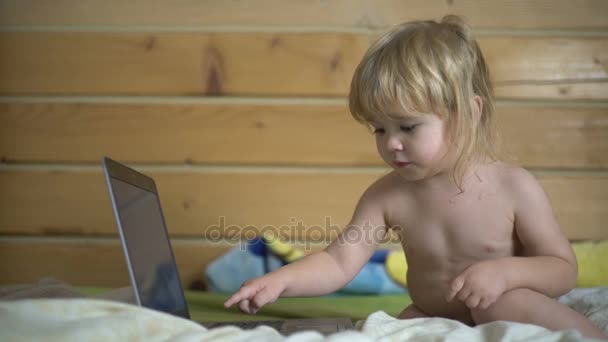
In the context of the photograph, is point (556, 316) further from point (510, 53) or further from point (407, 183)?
point (510, 53)

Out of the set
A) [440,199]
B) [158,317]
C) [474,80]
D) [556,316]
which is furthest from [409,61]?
[158,317]

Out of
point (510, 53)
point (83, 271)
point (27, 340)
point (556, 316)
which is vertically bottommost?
point (83, 271)

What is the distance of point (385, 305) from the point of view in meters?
1.28

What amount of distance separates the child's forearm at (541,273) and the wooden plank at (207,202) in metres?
0.72

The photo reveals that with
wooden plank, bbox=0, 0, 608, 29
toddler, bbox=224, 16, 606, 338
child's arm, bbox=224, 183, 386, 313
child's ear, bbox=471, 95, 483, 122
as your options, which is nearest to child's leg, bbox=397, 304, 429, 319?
toddler, bbox=224, 16, 606, 338

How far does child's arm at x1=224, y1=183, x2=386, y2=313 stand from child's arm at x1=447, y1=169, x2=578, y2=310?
22cm

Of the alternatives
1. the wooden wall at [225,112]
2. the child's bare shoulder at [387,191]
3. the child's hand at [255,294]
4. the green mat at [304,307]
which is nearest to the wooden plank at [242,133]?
the wooden wall at [225,112]

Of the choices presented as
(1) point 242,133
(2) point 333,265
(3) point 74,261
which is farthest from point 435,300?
(3) point 74,261

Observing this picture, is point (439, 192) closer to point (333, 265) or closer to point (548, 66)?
point (333, 265)

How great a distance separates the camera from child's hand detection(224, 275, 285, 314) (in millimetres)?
852

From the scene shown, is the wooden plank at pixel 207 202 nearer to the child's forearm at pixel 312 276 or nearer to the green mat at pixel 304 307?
the green mat at pixel 304 307

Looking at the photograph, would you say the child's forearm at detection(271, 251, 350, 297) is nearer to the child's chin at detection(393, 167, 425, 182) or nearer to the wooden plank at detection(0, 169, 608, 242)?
the child's chin at detection(393, 167, 425, 182)

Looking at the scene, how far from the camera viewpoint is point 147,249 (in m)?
0.79

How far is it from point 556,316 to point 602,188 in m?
0.91
